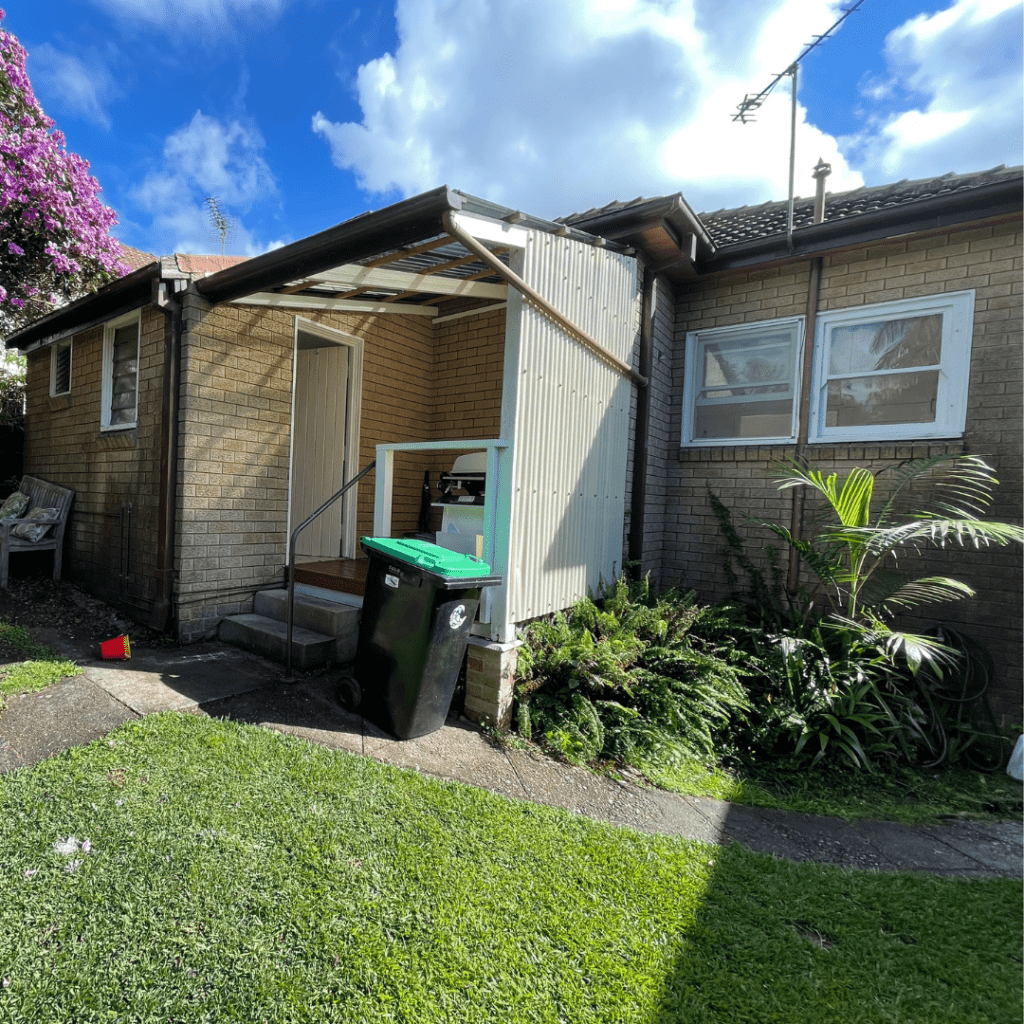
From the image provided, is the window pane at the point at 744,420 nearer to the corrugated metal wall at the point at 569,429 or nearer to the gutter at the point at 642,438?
the gutter at the point at 642,438

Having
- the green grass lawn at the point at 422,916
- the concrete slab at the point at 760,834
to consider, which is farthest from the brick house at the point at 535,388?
the concrete slab at the point at 760,834

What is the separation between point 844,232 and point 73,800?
6.77 meters

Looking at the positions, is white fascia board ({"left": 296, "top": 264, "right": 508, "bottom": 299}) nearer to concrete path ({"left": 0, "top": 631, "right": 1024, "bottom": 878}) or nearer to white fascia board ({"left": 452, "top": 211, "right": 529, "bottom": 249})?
white fascia board ({"left": 452, "top": 211, "right": 529, "bottom": 249})

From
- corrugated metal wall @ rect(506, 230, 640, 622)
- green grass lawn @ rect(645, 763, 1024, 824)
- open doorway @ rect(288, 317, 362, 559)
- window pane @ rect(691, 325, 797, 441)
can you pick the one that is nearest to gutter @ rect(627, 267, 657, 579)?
corrugated metal wall @ rect(506, 230, 640, 622)

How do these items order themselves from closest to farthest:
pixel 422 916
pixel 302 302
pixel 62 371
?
pixel 422 916, pixel 302 302, pixel 62 371

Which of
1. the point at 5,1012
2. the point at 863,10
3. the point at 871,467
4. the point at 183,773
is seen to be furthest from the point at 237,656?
the point at 863,10

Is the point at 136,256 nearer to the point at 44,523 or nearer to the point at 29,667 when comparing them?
the point at 44,523

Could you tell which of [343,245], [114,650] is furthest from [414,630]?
[114,650]

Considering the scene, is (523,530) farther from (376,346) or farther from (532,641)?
(376,346)

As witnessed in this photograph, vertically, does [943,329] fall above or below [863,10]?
below

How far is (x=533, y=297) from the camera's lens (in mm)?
3836

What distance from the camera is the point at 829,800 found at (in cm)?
348

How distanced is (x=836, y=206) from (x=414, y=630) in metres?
6.25

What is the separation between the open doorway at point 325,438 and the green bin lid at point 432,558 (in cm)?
299
